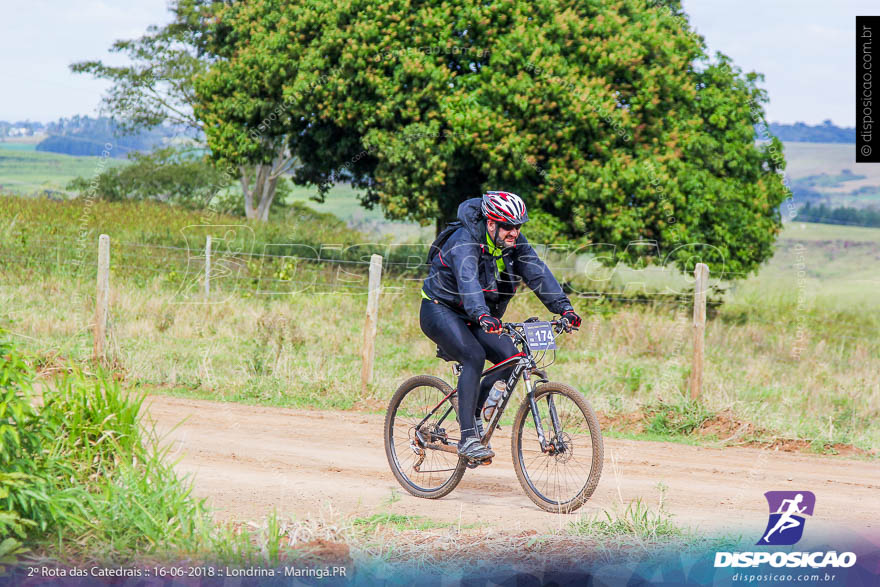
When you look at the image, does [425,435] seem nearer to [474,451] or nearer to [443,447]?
[443,447]

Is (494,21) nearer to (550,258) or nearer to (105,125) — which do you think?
(550,258)

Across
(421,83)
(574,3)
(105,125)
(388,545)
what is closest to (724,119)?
(574,3)

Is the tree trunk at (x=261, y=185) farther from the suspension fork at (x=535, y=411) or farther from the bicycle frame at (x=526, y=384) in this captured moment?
the suspension fork at (x=535, y=411)

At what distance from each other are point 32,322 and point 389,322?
20.3 feet

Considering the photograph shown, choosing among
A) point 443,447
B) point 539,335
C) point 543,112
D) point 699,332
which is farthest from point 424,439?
point 543,112

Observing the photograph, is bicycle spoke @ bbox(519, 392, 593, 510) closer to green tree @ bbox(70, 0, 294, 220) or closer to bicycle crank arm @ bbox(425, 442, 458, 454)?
bicycle crank arm @ bbox(425, 442, 458, 454)

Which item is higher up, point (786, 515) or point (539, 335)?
point (539, 335)

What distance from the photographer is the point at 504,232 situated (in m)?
6.14

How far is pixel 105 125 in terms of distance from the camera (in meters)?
46.3

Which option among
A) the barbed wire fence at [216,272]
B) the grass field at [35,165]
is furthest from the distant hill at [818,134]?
the barbed wire fence at [216,272]

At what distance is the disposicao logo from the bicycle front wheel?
1.09m

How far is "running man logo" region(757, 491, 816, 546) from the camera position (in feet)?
18.1

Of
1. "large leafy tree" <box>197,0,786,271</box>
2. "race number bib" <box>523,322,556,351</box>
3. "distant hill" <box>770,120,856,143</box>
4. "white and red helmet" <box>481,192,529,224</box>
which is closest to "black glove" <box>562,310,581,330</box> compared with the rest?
"race number bib" <box>523,322,556,351</box>

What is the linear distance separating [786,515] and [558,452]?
1579 millimetres
